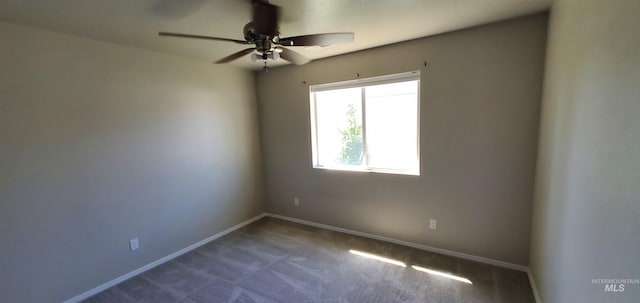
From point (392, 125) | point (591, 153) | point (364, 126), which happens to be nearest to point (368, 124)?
point (364, 126)

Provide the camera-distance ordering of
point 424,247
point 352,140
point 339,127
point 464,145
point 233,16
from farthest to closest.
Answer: point 339,127
point 352,140
point 424,247
point 464,145
point 233,16

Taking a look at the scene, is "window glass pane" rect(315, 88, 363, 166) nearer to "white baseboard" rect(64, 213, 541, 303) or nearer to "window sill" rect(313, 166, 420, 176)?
"window sill" rect(313, 166, 420, 176)

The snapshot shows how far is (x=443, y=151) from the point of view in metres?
2.76

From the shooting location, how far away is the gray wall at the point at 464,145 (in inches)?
92.2

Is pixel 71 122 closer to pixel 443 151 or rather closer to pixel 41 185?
pixel 41 185

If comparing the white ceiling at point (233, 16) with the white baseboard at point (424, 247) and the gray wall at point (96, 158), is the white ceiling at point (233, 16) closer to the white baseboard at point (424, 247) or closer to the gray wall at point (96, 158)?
the gray wall at point (96, 158)

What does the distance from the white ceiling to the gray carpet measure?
2376 mm

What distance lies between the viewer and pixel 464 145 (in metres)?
2.64

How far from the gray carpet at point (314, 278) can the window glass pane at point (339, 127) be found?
1142 mm

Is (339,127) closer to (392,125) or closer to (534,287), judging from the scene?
(392,125)

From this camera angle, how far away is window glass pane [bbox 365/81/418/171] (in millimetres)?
2988

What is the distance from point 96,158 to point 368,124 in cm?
292

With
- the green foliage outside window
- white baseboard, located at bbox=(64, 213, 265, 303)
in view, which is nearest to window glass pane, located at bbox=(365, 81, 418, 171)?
the green foliage outside window

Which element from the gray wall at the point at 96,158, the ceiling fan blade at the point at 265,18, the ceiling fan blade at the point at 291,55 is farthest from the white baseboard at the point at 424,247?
the ceiling fan blade at the point at 265,18
